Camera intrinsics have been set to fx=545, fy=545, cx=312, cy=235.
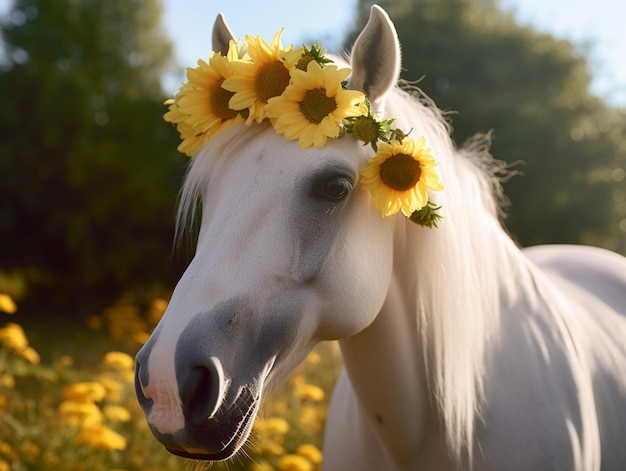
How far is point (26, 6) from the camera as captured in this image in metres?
12.4

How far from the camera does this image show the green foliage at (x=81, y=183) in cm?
925

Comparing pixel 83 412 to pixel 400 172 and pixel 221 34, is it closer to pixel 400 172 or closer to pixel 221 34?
pixel 221 34

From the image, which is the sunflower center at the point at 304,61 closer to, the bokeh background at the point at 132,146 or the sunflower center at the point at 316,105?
the sunflower center at the point at 316,105

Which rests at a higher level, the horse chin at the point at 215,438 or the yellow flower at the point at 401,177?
the yellow flower at the point at 401,177

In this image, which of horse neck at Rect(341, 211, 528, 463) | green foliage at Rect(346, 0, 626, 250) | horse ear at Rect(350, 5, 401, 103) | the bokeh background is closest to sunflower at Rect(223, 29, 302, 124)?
horse ear at Rect(350, 5, 401, 103)

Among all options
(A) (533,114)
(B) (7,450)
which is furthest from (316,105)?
(A) (533,114)

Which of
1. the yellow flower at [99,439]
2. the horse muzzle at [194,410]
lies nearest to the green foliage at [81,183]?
the yellow flower at [99,439]

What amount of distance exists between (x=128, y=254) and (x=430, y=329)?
8.44m

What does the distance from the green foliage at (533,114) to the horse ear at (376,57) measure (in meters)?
9.44

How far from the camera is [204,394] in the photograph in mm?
1149

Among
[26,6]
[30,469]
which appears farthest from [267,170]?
[26,6]

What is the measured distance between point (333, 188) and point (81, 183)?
29.2 feet

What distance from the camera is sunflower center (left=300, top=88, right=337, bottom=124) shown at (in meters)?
1.37

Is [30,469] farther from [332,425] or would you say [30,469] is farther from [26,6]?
[26,6]
